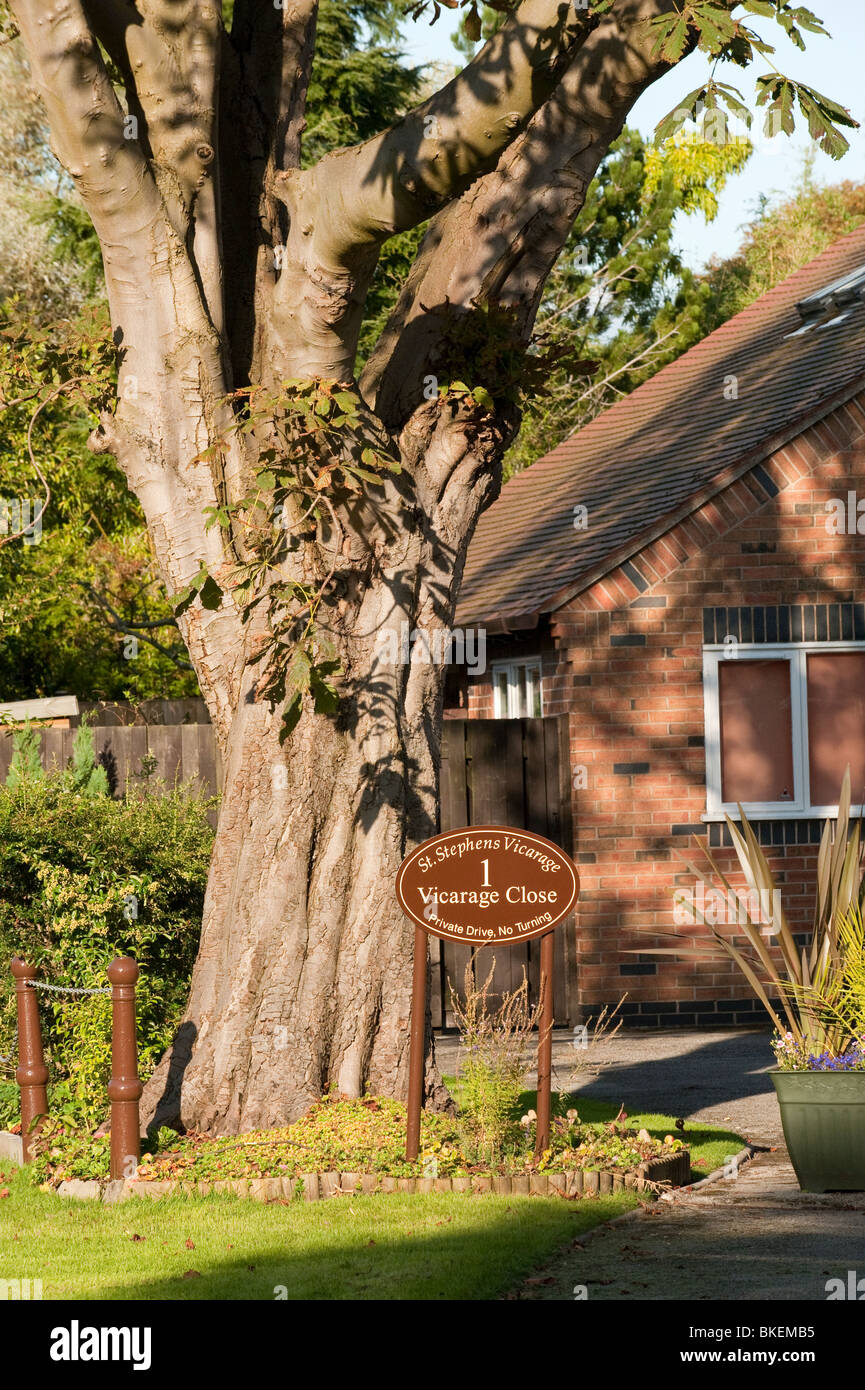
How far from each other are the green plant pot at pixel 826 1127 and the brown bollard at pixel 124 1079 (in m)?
2.97

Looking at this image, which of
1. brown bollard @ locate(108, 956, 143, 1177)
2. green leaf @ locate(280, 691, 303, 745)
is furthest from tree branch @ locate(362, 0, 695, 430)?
brown bollard @ locate(108, 956, 143, 1177)

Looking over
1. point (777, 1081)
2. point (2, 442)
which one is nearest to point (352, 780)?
point (777, 1081)

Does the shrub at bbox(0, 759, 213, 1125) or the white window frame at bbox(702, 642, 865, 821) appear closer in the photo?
the shrub at bbox(0, 759, 213, 1125)

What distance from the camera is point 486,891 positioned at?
7.83m

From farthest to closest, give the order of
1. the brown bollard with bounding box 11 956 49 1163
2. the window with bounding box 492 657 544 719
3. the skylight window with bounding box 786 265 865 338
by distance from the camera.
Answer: the skylight window with bounding box 786 265 865 338 < the window with bounding box 492 657 544 719 < the brown bollard with bounding box 11 956 49 1163

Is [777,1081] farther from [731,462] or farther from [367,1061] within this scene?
[731,462]

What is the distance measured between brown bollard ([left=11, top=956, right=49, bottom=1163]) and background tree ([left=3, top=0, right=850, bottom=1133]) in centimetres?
65

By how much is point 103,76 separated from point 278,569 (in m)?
2.50

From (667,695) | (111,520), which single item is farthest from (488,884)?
(111,520)

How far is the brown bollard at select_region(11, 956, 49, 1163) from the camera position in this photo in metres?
8.55

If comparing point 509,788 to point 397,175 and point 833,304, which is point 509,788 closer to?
point 833,304

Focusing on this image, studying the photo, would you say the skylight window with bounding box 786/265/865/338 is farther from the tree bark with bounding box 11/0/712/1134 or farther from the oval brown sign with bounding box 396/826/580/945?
the oval brown sign with bounding box 396/826/580/945

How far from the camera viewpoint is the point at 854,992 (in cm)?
768

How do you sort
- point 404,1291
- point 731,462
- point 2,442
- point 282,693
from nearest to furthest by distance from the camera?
point 404,1291 → point 282,693 → point 731,462 → point 2,442
